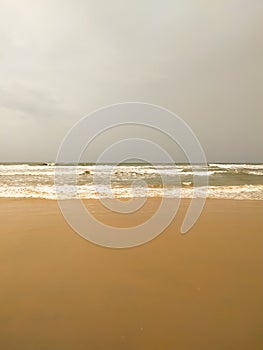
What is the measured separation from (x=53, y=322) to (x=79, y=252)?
1.51 meters

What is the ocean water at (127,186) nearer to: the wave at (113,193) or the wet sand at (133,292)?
the wave at (113,193)

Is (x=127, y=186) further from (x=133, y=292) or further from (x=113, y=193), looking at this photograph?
(x=133, y=292)

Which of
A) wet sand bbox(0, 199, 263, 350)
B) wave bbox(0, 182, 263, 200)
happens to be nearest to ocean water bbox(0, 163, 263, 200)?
wave bbox(0, 182, 263, 200)

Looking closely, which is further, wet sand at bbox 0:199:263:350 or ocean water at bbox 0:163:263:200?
ocean water at bbox 0:163:263:200

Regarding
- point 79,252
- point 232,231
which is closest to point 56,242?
point 79,252

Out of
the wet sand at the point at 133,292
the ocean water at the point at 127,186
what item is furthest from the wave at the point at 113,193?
the wet sand at the point at 133,292

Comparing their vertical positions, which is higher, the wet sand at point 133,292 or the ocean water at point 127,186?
the ocean water at point 127,186

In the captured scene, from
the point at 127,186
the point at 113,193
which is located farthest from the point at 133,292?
the point at 127,186

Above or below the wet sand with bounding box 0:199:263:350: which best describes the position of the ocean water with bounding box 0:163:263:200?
above

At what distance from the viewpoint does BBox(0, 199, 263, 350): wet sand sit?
1982 millimetres

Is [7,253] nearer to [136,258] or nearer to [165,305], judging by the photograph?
[136,258]

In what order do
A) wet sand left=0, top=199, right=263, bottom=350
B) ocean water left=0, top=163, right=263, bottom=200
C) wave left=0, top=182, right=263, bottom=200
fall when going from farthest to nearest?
ocean water left=0, top=163, right=263, bottom=200
wave left=0, top=182, right=263, bottom=200
wet sand left=0, top=199, right=263, bottom=350

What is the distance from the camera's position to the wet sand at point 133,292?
6.50 ft

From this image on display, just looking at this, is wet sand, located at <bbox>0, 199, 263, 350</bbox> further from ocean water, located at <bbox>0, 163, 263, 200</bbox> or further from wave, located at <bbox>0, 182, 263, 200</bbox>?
ocean water, located at <bbox>0, 163, 263, 200</bbox>
